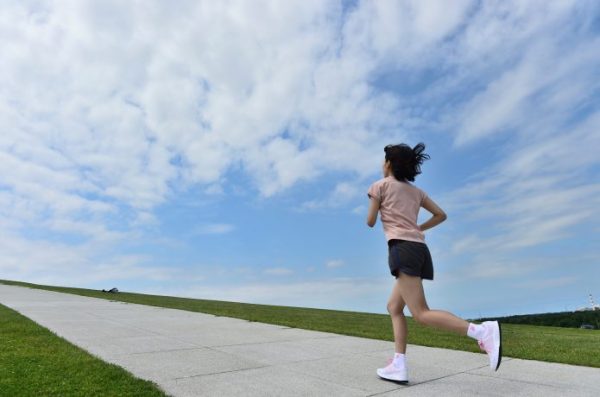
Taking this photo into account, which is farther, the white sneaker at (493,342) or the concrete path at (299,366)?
the concrete path at (299,366)

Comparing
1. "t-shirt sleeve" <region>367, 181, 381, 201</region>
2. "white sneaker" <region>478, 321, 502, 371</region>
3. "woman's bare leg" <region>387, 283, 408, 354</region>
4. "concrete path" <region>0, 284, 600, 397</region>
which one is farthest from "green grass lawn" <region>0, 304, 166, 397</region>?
"white sneaker" <region>478, 321, 502, 371</region>

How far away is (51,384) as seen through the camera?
441 cm

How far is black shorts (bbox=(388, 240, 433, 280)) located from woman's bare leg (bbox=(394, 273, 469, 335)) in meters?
0.06

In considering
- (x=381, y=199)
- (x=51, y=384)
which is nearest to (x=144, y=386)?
(x=51, y=384)

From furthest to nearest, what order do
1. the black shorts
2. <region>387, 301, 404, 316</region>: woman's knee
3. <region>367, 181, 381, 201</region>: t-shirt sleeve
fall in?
<region>387, 301, 404, 316</region>: woman's knee
<region>367, 181, 381, 201</region>: t-shirt sleeve
the black shorts

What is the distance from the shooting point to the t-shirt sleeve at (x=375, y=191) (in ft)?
14.2

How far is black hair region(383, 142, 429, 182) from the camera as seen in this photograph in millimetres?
4426

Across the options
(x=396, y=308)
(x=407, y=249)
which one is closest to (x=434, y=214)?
(x=407, y=249)

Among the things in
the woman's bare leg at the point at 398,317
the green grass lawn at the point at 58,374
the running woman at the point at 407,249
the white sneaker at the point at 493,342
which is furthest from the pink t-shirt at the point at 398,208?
the green grass lawn at the point at 58,374

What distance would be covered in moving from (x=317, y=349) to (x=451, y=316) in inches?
111

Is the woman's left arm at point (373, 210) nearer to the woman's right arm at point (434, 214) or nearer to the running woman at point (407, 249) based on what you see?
the running woman at point (407, 249)

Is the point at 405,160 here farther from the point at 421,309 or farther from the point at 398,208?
the point at 421,309

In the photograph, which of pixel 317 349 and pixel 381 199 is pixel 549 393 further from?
pixel 317 349

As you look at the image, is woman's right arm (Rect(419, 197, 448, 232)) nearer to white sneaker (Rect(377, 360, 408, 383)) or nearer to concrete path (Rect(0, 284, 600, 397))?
white sneaker (Rect(377, 360, 408, 383))
